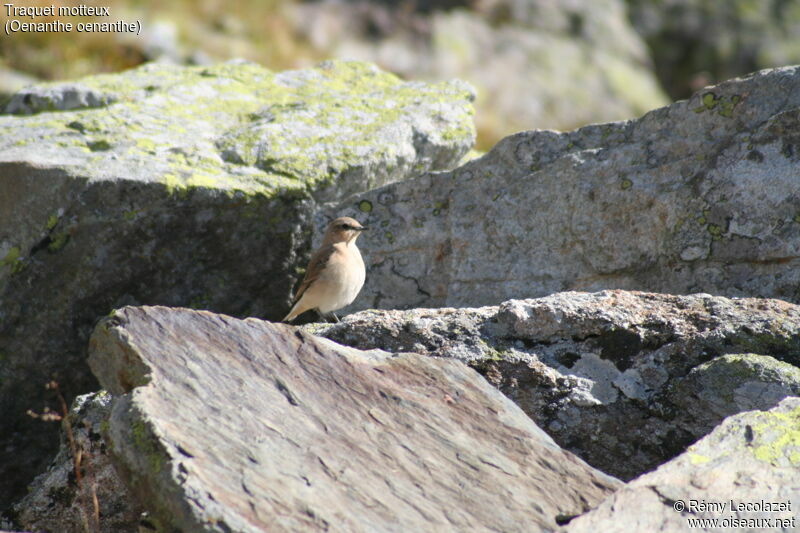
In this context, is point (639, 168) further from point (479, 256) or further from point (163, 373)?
point (163, 373)

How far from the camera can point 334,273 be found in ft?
23.2

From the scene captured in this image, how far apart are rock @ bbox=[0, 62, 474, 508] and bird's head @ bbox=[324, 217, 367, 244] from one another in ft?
1.09

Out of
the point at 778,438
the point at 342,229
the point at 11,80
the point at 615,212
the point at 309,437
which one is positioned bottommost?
the point at 309,437

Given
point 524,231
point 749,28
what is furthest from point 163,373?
point 749,28

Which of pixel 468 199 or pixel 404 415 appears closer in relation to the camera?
pixel 404 415

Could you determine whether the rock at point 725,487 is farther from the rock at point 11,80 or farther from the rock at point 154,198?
the rock at point 11,80

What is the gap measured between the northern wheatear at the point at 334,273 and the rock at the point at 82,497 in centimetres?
242

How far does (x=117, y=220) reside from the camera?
6.76m

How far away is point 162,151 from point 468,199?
271 centimetres
